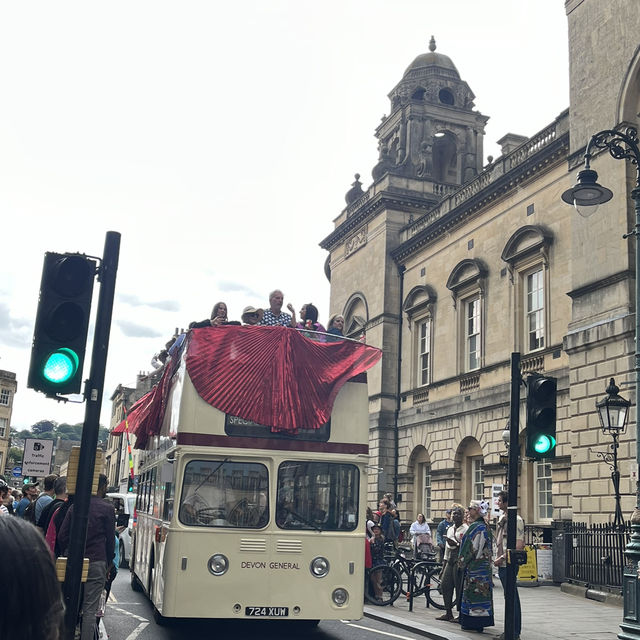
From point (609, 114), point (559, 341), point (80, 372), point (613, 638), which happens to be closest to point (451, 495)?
point (559, 341)

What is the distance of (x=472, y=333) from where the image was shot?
101 ft

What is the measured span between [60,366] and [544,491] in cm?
2107

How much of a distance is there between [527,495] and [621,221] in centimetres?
905

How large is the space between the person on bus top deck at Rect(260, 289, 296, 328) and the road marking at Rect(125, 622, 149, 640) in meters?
4.41

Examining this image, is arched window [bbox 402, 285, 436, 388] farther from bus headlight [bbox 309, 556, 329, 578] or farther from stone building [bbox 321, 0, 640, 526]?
bus headlight [bbox 309, 556, 329, 578]

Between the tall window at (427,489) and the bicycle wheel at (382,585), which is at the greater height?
the tall window at (427,489)

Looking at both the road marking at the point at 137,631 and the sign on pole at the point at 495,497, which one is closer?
the road marking at the point at 137,631

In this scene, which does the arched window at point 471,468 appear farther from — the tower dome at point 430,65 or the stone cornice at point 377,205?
the tower dome at point 430,65

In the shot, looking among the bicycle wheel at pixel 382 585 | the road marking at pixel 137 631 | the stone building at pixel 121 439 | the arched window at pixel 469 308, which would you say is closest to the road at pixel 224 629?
the road marking at pixel 137 631

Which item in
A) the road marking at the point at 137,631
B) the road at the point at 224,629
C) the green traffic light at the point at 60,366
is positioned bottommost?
the road marking at the point at 137,631

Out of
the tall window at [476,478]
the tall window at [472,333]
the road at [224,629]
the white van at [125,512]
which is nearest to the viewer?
Result: the road at [224,629]

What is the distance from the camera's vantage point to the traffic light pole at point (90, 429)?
615 centimetres

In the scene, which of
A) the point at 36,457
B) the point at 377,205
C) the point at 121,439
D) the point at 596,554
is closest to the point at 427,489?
the point at 377,205

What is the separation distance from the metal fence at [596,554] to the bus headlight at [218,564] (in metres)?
9.64
